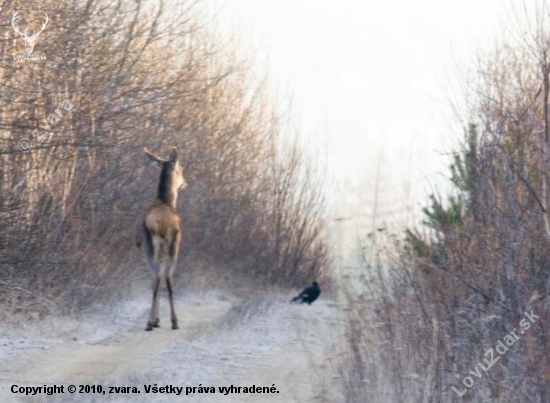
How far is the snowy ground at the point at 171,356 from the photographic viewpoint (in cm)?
976

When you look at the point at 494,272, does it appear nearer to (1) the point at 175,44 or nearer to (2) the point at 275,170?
(1) the point at 175,44

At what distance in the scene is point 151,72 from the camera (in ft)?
64.7

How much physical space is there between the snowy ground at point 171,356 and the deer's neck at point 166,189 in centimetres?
188

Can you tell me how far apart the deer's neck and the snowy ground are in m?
1.88

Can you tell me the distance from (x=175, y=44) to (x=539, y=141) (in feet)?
61.6

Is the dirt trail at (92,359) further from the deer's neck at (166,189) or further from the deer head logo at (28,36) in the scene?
the deer head logo at (28,36)

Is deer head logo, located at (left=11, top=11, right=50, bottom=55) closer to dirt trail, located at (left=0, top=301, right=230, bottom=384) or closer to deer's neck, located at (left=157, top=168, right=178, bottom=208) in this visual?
deer's neck, located at (left=157, top=168, right=178, bottom=208)

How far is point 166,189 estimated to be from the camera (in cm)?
1561

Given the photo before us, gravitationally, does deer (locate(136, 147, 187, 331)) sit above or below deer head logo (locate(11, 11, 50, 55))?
below

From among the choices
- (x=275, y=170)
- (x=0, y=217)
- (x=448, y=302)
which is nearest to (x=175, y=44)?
(x=275, y=170)

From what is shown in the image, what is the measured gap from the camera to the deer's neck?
15.5m

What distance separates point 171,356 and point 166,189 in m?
4.63

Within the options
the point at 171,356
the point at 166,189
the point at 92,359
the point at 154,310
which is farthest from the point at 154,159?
the point at 171,356

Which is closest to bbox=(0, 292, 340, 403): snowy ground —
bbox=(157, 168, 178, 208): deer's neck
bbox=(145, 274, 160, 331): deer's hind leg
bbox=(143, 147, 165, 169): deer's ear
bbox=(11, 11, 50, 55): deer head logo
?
bbox=(145, 274, 160, 331): deer's hind leg
